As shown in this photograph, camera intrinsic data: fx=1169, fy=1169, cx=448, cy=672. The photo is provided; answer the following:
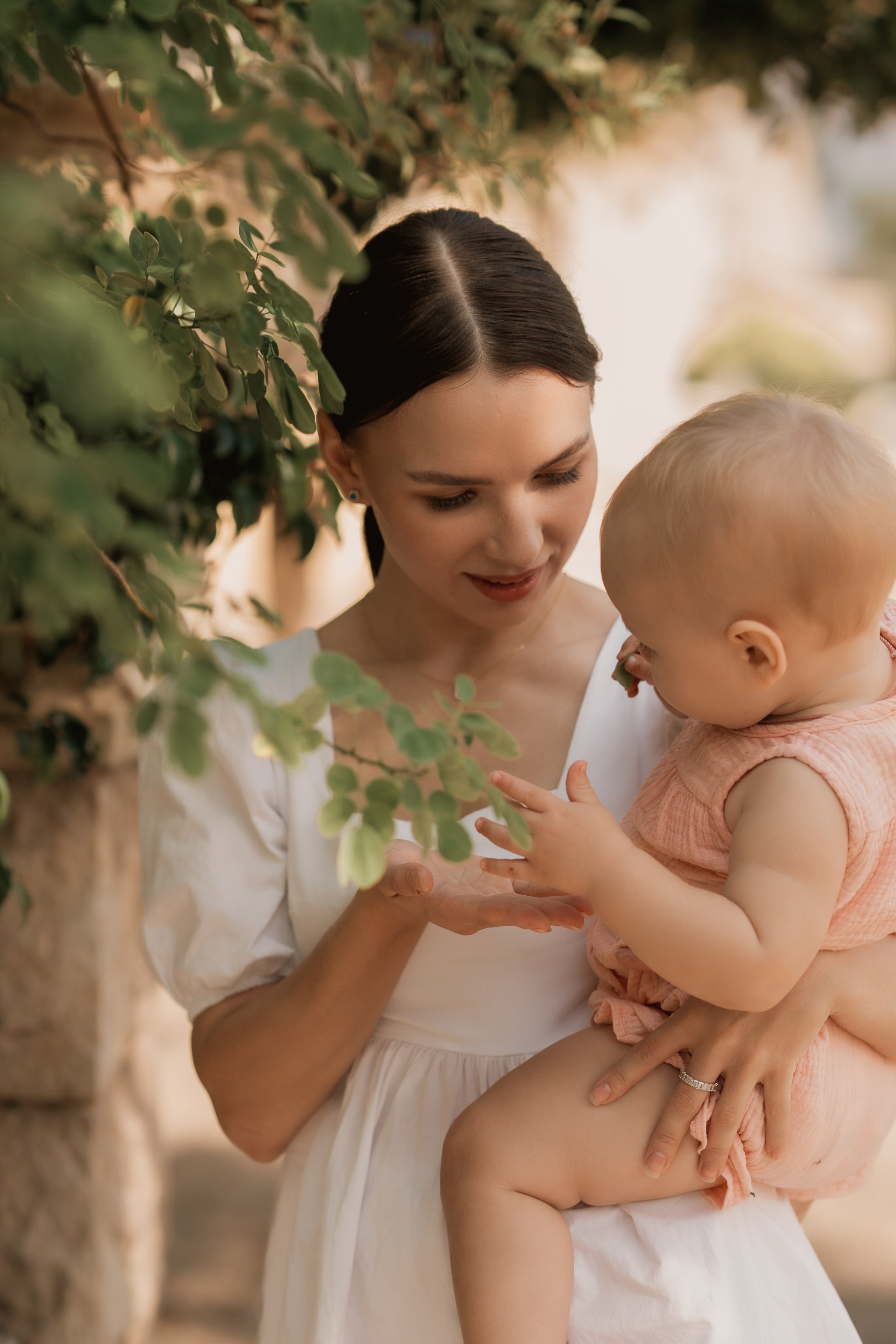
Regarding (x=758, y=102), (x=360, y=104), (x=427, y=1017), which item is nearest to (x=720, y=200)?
(x=758, y=102)

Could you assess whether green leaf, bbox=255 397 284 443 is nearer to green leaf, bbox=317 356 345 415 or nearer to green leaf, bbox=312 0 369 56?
green leaf, bbox=317 356 345 415

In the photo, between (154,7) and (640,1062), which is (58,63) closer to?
(154,7)

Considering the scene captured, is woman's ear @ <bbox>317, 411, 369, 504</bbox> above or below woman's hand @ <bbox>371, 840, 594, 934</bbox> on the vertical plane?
above

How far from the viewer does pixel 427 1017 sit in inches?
53.2

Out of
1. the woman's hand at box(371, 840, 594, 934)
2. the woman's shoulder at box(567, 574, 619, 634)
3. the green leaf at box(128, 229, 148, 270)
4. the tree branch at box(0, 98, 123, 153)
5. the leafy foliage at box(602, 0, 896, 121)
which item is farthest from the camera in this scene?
the leafy foliage at box(602, 0, 896, 121)

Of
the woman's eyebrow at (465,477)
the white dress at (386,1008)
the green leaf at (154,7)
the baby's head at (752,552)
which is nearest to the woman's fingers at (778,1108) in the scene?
the white dress at (386,1008)

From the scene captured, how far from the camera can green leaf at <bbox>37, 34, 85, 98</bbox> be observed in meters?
0.77

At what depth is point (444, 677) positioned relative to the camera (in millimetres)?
1497

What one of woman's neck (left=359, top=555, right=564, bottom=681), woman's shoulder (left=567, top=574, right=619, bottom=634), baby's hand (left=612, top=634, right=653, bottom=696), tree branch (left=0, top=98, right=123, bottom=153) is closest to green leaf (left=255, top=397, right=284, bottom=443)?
baby's hand (left=612, top=634, right=653, bottom=696)

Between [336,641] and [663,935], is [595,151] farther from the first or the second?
[663,935]

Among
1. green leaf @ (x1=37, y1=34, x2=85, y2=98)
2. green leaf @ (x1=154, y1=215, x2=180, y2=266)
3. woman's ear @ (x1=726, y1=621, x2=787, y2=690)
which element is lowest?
woman's ear @ (x1=726, y1=621, x2=787, y2=690)

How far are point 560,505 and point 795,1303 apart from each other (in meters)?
0.85

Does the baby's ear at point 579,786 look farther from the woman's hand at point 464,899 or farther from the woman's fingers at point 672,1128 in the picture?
the woman's fingers at point 672,1128

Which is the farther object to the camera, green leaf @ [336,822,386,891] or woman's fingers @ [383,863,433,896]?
woman's fingers @ [383,863,433,896]
